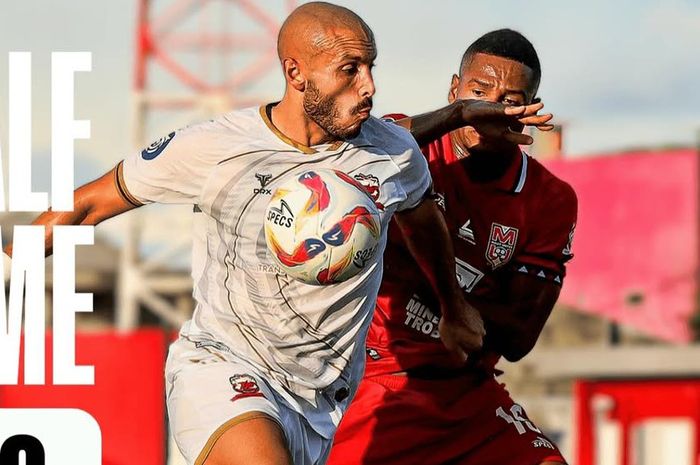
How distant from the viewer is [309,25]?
6.29 m

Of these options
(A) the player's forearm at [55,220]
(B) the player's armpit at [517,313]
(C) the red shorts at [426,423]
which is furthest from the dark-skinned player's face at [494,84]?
(A) the player's forearm at [55,220]

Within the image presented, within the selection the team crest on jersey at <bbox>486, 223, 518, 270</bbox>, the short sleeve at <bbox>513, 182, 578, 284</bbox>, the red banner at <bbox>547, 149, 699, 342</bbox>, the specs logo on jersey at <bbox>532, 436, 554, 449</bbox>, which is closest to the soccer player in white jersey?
the team crest on jersey at <bbox>486, 223, 518, 270</bbox>

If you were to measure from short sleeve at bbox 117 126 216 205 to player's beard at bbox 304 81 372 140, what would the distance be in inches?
16.9

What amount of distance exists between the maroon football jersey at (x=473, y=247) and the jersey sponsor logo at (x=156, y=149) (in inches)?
51.9

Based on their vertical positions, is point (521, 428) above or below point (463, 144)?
below

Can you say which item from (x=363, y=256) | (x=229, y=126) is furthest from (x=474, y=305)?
(x=229, y=126)

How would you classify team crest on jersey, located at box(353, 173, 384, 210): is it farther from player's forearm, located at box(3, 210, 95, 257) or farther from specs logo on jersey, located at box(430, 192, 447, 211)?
player's forearm, located at box(3, 210, 95, 257)

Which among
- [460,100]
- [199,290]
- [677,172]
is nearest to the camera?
[199,290]

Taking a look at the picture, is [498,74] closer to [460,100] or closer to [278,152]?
[460,100]

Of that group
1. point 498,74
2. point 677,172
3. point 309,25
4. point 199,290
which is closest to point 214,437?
point 199,290

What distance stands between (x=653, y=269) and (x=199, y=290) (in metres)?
19.3

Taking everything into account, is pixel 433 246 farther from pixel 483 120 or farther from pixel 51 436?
pixel 51 436

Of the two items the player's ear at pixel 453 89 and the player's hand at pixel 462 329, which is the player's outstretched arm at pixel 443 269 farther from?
the player's ear at pixel 453 89

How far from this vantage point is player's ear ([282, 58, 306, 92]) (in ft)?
20.6
